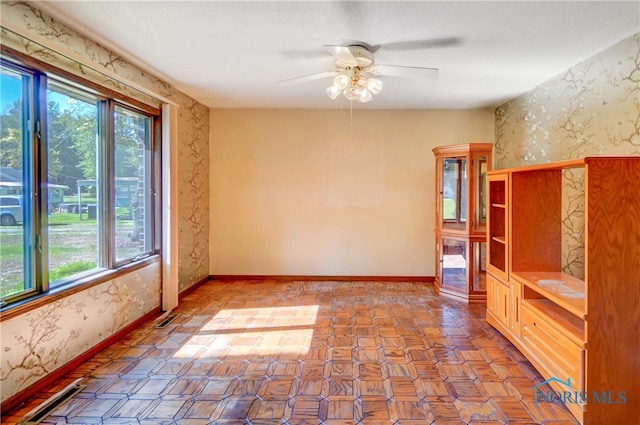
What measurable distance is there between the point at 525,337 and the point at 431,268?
91.6 inches

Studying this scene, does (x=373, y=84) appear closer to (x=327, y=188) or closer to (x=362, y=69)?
(x=362, y=69)

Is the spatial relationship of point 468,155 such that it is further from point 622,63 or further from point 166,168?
point 166,168

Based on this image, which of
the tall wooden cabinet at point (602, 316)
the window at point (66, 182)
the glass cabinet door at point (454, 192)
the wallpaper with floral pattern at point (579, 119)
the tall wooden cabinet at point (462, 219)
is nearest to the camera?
the tall wooden cabinet at point (602, 316)

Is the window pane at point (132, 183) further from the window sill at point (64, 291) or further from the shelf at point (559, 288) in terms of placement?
the shelf at point (559, 288)

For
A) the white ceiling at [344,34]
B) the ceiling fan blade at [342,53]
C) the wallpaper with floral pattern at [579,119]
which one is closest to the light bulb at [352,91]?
the ceiling fan blade at [342,53]

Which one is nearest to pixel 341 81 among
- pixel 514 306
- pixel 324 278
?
pixel 514 306

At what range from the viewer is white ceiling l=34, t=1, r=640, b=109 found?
2.17m

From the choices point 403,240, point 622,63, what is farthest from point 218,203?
point 622,63

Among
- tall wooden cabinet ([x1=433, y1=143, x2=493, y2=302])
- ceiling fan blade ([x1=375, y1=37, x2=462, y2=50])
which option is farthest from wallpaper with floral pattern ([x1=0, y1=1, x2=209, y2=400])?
tall wooden cabinet ([x1=433, y1=143, x2=493, y2=302])

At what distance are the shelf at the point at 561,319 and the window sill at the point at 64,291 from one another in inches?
131

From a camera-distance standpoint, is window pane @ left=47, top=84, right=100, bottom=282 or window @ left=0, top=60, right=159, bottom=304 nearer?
window @ left=0, top=60, right=159, bottom=304

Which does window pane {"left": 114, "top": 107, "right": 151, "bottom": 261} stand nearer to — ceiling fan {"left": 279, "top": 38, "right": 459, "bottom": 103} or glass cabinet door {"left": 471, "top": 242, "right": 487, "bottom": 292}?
ceiling fan {"left": 279, "top": 38, "right": 459, "bottom": 103}

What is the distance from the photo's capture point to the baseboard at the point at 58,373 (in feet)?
6.77

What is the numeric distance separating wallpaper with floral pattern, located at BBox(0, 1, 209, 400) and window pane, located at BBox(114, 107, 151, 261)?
0.23 metres
